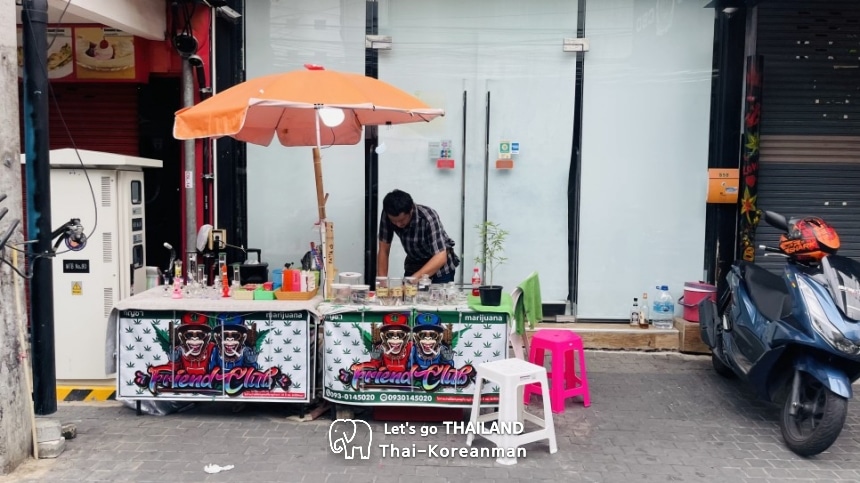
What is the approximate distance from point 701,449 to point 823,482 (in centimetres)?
75

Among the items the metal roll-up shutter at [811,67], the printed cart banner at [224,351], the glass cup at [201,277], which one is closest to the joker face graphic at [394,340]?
the printed cart banner at [224,351]

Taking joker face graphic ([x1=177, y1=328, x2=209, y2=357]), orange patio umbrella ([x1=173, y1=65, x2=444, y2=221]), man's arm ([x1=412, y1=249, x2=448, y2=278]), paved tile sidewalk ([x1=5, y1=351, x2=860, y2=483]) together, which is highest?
orange patio umbrella ([x1=173, y1=65, x2=444, y2=221])

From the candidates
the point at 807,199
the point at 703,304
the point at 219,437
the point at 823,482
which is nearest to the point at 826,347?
the point at 823,482

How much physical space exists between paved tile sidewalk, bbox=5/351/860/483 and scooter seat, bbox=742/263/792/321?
2.98ft

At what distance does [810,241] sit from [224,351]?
4.29m

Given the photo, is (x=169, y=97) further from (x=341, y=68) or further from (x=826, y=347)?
(x=826, y=347)

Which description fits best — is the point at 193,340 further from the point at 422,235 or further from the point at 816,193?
the point at 816,193

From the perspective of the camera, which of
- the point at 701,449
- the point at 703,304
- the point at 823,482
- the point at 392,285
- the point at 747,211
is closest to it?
the point at 823,482

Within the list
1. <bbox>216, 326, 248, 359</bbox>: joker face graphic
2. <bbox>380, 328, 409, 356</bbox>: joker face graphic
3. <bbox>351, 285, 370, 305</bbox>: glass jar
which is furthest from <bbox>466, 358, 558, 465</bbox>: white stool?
<bbox>216, 326, 248, 359</bbox>: joker face graphic

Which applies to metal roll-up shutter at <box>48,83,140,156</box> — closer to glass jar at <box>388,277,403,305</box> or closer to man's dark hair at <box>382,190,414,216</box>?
man's dark hair at <box>382,190,414,216</box>

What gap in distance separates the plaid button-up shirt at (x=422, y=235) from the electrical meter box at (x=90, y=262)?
2.18 m

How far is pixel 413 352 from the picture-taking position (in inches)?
201

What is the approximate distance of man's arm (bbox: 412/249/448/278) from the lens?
5.87m

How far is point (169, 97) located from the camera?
766cm
